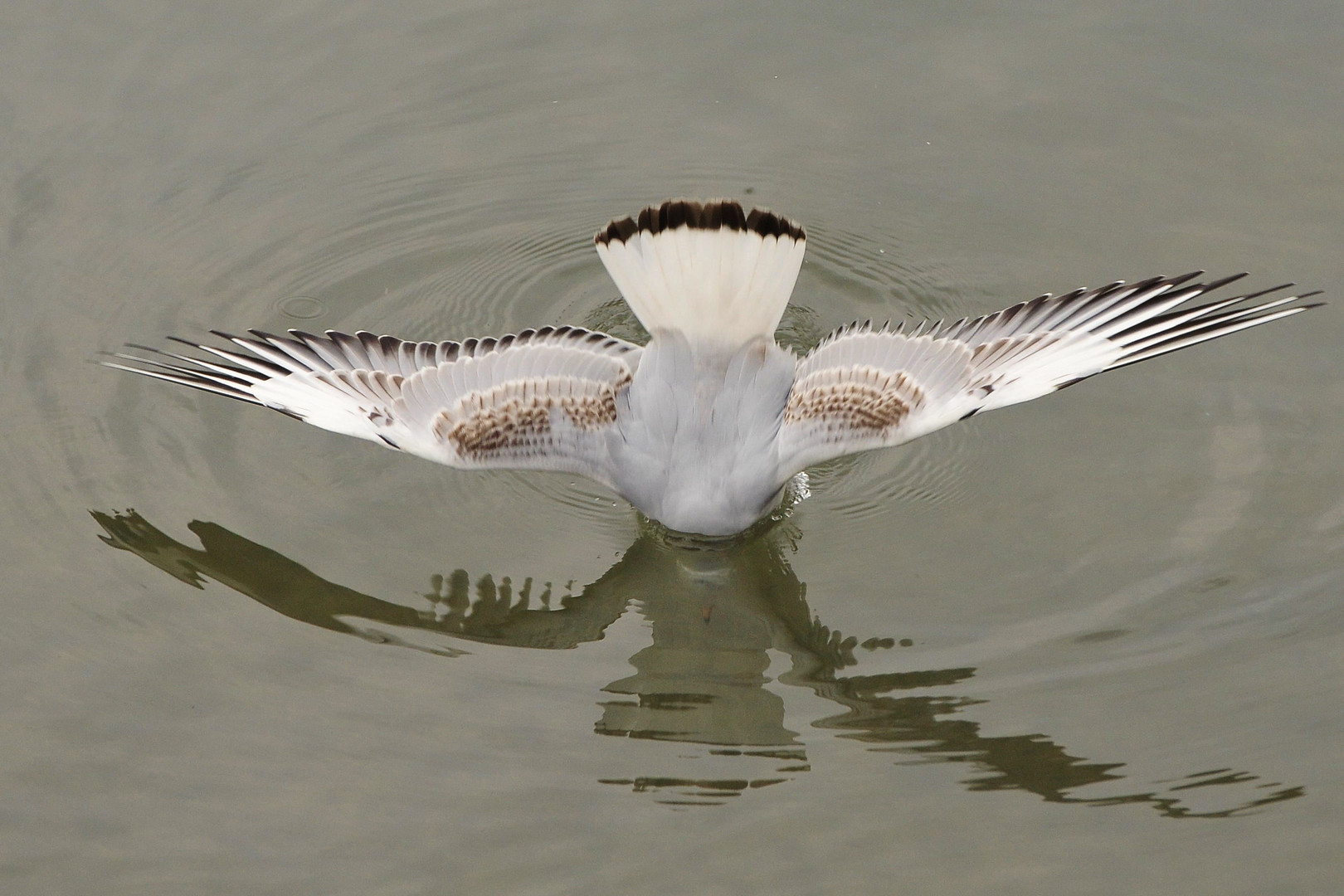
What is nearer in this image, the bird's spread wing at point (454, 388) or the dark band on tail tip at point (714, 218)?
the dark band on tail tip at point (714, 218)

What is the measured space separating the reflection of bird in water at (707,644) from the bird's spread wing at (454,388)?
0.56 m

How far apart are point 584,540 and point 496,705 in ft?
3.57

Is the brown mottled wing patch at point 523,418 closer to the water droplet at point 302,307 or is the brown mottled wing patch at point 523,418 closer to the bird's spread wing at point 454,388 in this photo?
the bird's spread wing at point 454,388

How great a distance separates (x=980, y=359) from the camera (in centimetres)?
646

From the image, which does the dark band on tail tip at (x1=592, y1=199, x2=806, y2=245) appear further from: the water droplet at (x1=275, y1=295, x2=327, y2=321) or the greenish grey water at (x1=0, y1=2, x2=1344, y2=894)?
the water droplet at (x1=275, y1=295, x2=327, y2=321)

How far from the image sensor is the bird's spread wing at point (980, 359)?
20.1 feet

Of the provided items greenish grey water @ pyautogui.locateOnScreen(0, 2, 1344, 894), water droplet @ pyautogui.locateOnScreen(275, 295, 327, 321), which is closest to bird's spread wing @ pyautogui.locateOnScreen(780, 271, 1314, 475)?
greenish grey water @ pyautogui.locateOnScreen(0, 2, 1344, 894)

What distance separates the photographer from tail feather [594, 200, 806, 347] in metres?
6.26

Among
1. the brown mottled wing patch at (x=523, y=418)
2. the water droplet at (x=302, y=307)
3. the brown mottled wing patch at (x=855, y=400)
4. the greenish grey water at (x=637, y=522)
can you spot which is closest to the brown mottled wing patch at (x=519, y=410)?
the brown mottled wing patch at (x=523, y=418)

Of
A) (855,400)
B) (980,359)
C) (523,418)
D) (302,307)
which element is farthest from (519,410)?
(980,359)

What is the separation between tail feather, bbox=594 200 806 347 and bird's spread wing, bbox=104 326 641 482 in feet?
1.59

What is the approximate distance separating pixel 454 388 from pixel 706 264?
126 cm

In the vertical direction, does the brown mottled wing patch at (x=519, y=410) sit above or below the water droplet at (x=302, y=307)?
below

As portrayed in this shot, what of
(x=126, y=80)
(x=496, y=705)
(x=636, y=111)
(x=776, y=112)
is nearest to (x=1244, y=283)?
(x=776, y=112)
